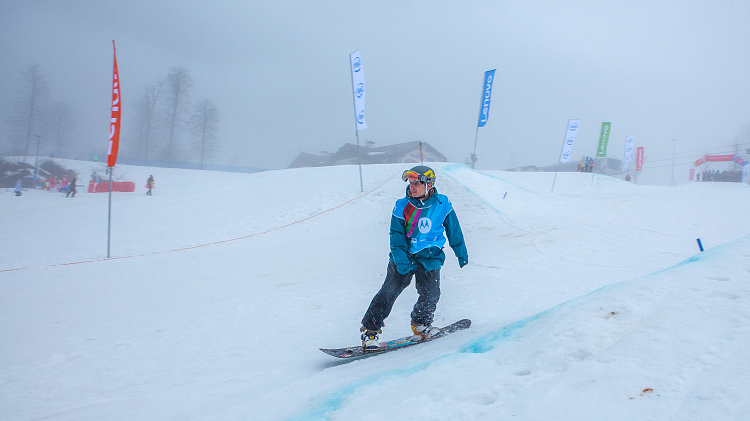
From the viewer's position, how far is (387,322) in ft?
17.0

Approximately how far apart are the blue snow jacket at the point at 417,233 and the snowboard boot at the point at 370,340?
69cm

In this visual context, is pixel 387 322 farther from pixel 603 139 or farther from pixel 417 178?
pixel 603 139

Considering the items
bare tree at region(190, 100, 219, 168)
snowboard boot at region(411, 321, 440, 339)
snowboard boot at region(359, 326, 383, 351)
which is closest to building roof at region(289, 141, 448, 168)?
bare tree at region(190, 100, 219, 168)

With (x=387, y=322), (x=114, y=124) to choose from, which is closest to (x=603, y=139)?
(x=387, y=322)

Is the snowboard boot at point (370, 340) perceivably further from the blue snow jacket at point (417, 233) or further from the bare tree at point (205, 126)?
the bare tree at point (205, 126)

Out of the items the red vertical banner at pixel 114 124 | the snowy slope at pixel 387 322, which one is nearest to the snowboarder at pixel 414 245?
the snowy slope at pixel 387 322

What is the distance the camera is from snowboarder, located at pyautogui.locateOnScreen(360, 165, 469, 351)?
3.71m

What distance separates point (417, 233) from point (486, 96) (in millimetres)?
17045

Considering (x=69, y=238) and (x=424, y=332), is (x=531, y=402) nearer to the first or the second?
(x=424, y=332)

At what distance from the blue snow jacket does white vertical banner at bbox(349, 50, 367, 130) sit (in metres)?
11.9

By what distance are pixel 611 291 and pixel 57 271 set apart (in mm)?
A: 10802

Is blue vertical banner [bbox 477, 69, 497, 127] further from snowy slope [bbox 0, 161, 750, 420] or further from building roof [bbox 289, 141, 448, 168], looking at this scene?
building roof [bbox 289, 141, 448, 168]

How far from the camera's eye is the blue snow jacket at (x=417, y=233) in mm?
3713

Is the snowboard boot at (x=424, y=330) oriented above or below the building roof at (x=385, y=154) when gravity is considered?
below
